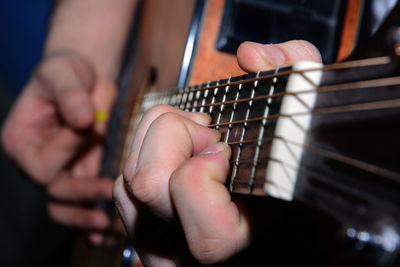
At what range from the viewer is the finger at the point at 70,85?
3.41 ft

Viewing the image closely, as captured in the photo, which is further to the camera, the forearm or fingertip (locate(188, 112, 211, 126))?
the forearm

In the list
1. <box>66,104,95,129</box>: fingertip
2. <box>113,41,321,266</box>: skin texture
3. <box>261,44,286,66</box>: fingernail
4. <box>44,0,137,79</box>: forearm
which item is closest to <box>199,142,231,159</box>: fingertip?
<box>113,41,321,266</box>: skin texture

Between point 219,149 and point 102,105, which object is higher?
point 219,149

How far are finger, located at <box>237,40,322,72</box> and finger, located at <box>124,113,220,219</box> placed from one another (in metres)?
0.10

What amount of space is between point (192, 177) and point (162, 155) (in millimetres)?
59

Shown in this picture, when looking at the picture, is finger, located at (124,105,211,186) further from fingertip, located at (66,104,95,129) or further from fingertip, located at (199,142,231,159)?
fingertip, located at (66,104,95,129)

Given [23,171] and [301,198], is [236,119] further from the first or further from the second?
[23,171]

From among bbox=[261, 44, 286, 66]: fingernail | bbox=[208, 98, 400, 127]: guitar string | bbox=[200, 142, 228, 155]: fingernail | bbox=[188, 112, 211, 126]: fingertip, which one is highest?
bbox=[261, 44, 286, 66]: fingernail

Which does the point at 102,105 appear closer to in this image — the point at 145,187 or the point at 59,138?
the point at 59,138

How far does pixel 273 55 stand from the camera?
47 centimetres

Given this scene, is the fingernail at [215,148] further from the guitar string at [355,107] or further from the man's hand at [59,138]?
the man's hand at [59,138]

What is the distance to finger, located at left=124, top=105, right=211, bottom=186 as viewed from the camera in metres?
0.51

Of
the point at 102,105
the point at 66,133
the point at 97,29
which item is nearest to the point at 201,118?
the point at 66,133

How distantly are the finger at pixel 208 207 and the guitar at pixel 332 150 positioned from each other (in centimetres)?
2
